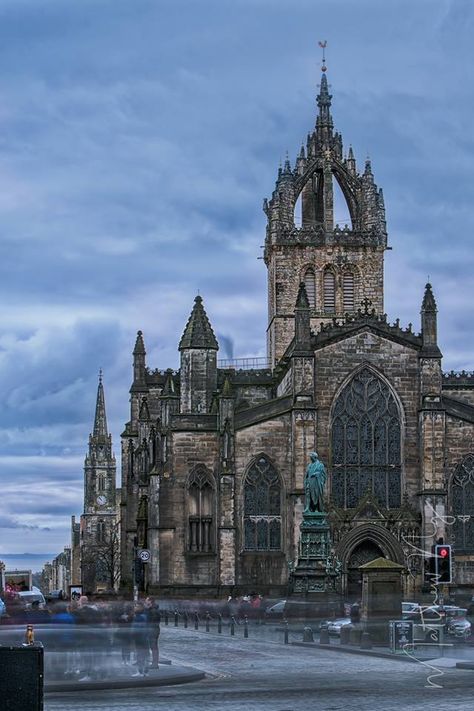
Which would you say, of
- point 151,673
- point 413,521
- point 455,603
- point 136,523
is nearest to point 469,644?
point 151,673

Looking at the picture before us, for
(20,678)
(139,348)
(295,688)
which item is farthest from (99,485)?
(20,678)

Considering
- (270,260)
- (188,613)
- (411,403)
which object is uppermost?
(270,260)

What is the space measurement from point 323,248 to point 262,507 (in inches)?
898

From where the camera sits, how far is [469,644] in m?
38.5

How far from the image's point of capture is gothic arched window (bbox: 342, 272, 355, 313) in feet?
272

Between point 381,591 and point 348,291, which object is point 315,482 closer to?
point 381,591

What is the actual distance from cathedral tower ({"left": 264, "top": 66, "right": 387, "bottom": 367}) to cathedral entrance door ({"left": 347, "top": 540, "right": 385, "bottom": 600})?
19.2 m

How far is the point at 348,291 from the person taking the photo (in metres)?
83.6

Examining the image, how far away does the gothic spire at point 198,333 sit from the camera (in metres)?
71.9

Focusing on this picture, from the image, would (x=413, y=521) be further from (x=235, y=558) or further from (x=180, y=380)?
(x=180, y=380)

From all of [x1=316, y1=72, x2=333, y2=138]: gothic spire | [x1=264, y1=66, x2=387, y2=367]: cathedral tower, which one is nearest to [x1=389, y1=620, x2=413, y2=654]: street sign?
[x1=264, y1=66, x2=387, y2=367]: cathedral tower

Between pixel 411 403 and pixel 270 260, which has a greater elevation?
pixel 270 260

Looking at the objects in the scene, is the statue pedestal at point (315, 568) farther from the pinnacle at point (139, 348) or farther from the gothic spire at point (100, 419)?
the gothic spire at point (100, 419)

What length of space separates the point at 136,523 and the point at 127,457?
30.2ft
